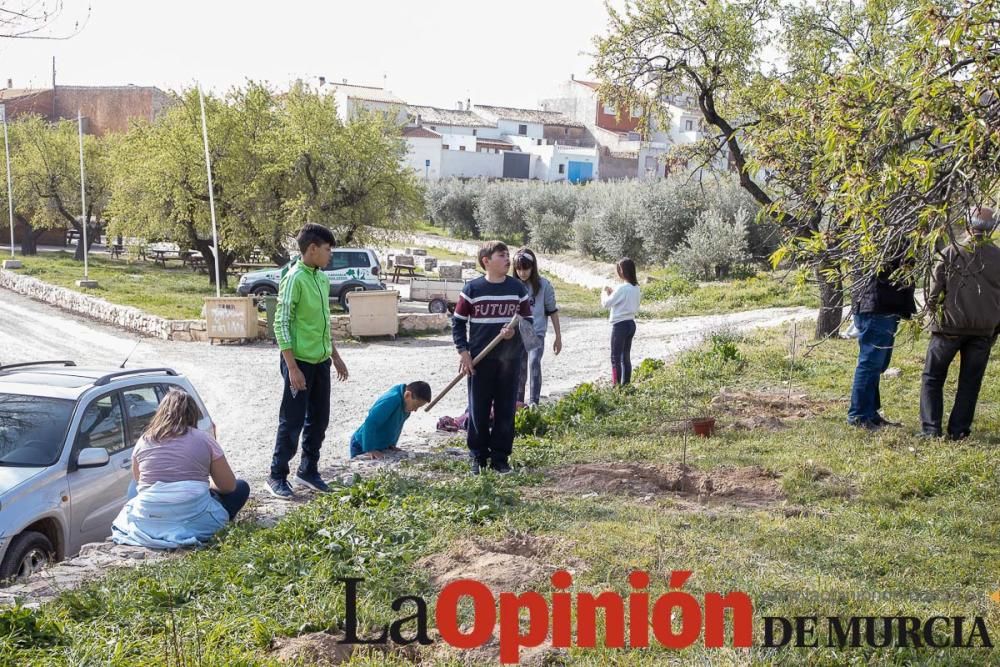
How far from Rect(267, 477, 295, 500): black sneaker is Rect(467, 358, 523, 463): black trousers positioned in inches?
56.1

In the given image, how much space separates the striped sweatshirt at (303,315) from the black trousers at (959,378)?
495cm

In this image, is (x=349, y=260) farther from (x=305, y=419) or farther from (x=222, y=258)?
(x=305, y=419)

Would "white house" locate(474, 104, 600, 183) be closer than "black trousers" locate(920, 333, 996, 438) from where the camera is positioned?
No

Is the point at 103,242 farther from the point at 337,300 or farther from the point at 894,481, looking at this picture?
the point at 894,481

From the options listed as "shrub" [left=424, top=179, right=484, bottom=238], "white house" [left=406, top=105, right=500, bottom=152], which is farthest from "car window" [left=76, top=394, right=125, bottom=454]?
"white house" [left=406, top=105, right=500, bottom=152]

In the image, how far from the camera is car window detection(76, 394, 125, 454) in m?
6.74

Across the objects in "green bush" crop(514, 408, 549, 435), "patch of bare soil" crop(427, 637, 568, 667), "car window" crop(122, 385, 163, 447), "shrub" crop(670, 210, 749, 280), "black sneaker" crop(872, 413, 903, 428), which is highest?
"shrub" crop(670, 210, 749, 280)

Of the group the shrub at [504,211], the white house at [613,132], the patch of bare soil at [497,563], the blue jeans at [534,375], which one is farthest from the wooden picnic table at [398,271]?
the white house at [613,132]

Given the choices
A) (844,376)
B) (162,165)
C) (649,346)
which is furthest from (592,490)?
(162,165)

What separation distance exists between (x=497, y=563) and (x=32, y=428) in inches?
152

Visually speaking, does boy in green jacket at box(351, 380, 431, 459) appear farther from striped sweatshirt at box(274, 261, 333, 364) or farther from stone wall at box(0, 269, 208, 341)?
stone wall at box(0, 269, 208, 341)

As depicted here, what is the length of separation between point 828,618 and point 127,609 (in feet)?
10.2

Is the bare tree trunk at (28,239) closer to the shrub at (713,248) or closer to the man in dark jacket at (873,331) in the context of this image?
the shrub at (713,248)

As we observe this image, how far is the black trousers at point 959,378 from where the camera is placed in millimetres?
7551
